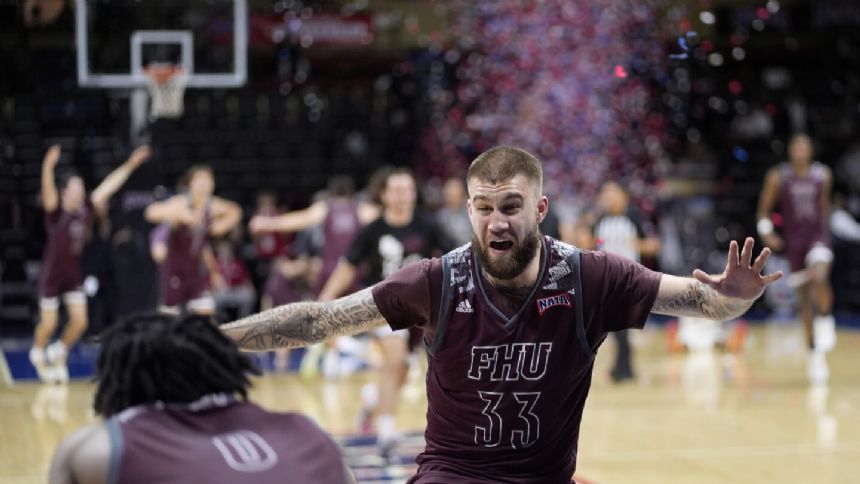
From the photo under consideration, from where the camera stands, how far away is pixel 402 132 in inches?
750

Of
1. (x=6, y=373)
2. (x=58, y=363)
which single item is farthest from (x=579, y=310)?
(x=6, y=373)

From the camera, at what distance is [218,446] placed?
2.41 meters

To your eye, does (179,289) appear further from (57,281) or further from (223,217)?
(57,281)

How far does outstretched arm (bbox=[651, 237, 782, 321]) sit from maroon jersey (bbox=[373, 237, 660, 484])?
73 millimetres

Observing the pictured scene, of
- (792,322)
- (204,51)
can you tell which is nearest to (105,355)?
(204,51)

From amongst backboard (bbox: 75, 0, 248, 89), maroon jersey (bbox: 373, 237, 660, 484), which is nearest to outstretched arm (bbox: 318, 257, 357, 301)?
maroon jersey (bbox: 373, 237, 660, 484)

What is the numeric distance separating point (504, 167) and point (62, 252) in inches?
371

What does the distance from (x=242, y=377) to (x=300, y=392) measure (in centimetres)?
861

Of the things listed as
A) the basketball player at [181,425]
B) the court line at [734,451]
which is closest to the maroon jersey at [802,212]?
the court line at [734,451]

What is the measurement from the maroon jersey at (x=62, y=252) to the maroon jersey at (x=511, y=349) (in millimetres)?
8991

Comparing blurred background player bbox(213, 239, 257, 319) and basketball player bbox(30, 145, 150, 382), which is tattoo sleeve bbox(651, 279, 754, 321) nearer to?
basketball player bbox(30, 145, 150, 382)

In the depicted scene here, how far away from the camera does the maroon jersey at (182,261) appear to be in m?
11.4

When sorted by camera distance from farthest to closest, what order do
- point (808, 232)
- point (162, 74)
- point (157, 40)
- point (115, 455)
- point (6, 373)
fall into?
point (157, 40) → point (162, 74) → point (6, 373) → point (808, 232) → point (115, 455)

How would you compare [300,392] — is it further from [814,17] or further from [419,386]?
[814,17]
